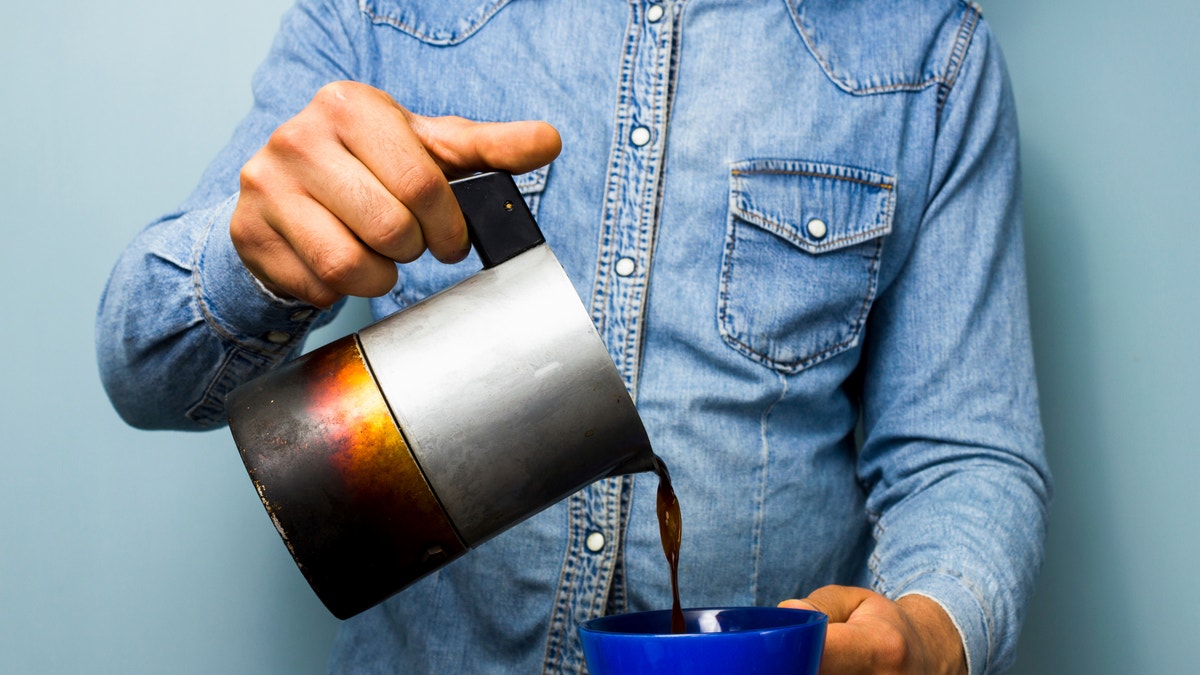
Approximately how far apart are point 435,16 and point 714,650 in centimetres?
74

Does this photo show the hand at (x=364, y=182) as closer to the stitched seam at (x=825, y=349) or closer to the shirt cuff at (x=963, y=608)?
the stitched seam at (x=825, y=349)

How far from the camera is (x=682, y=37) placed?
99 centimetres

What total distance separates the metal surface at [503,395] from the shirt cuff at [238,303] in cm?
18

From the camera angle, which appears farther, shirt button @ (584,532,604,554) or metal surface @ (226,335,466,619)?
shirt button @ (584,532,604,554)

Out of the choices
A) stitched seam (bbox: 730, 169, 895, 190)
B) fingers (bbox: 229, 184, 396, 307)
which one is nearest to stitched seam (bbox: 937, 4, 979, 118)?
stitched seam (bbox: 730, 169, 895, 190)

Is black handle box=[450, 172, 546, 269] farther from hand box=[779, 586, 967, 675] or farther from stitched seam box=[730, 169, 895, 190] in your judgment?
stitched seam box=[730, 169, 895, 190]

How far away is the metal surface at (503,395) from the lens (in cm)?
57

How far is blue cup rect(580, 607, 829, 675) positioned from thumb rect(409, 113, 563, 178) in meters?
0.29

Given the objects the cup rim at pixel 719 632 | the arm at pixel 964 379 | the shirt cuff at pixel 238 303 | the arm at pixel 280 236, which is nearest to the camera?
the cup rim at pixel 719 632

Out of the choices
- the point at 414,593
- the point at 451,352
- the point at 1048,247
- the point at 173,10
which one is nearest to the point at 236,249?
the point at 451,352

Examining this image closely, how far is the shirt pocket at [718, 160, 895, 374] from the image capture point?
959 mm

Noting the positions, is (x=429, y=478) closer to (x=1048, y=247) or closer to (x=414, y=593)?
(x=414, y=593)

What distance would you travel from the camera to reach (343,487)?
22.5 inches

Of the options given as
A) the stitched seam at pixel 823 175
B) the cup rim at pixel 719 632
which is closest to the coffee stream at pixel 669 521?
the cup rim at pixel 719 632
